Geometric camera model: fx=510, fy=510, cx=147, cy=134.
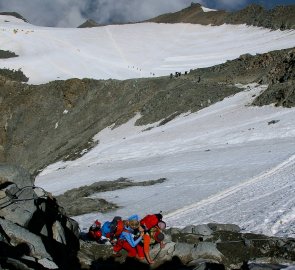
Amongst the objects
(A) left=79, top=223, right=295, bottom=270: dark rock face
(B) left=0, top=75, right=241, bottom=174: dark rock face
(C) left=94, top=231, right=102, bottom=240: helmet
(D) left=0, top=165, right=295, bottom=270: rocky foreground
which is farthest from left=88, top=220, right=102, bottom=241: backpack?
(B) left=0, top=75, right=241, bottom=174: dark rock face

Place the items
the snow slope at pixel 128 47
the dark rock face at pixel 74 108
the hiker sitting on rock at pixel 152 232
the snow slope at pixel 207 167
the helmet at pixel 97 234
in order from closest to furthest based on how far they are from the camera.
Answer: the hiker sitting on rock at pixel 152 232, the helmet at pixel 97 234, the snow slope at pixel 207 167, the dark rock face at pixel 74 108, the snow slope at pixel 128 47

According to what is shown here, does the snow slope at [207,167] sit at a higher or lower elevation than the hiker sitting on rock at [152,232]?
lower

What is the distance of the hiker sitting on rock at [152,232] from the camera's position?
1380 centimetres

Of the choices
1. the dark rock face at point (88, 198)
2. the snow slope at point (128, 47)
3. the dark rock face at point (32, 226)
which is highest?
the snow slope at point (128, 47)

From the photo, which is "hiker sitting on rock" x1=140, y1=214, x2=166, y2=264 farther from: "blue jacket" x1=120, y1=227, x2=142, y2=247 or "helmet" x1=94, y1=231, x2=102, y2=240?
"helmet" x1=94, y1=231, x2=102, y2=240

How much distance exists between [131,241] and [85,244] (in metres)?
2.32

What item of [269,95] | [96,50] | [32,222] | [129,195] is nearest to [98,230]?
[32,222]

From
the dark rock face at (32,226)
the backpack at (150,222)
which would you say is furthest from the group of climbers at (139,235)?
the dark rock face at (32,226)

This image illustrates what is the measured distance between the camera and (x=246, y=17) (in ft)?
308

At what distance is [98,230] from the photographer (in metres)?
16.5

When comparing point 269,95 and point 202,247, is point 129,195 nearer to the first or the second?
point 202,247

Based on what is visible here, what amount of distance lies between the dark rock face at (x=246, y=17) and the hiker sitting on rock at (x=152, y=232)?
71422mm

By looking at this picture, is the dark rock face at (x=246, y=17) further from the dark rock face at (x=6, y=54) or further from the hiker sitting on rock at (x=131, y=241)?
the hiker sitting on rock at (x=131, y=241)

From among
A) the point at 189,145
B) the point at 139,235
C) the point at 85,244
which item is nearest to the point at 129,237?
the point at 139,235
